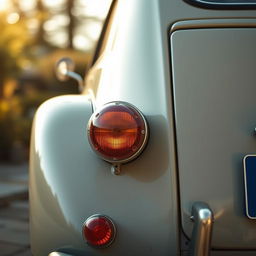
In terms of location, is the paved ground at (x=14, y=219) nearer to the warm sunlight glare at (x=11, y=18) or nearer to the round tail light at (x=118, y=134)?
the round tail light at (x=118, y=134)

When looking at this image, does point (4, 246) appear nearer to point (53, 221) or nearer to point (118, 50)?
point (53, 221)

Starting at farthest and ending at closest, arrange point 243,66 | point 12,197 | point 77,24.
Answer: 1. point 77,24
2. point 12,197
3. point 243,66

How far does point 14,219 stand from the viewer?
3867 millimetres

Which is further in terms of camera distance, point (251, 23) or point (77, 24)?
point (77, 24)

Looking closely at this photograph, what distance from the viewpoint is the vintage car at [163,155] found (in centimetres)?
140

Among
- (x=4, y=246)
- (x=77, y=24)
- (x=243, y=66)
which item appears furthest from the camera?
(x=77, y=24)

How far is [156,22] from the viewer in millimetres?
1612

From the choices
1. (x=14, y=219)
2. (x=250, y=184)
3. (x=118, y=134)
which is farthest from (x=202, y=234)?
(x=14, y=219)

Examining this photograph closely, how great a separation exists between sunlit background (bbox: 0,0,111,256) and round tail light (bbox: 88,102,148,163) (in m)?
1.71

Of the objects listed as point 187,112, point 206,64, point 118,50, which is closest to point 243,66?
point 206,64

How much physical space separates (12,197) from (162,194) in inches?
146

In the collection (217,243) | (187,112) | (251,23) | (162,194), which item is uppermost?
(251,23)

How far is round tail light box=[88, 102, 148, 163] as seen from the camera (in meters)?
1.44

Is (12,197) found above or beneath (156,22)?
beneath
